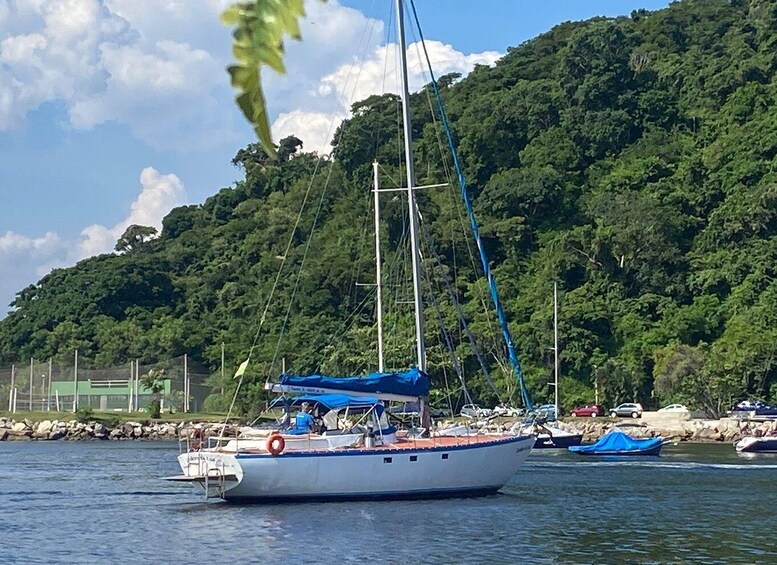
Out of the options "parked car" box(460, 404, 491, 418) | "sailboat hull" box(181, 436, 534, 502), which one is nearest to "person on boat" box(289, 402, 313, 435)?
"sailboat hull" box(181, 436, 534, 502)

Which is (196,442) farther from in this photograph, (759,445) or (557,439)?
(759,445)

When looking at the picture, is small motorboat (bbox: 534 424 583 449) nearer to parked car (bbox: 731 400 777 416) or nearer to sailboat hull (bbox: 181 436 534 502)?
parked car (bbox: 731 400 777 416)

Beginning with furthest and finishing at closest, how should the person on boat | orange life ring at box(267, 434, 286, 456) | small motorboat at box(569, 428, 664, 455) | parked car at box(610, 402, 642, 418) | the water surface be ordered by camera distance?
parked car at box(610, 402, 642, 418) → small motorboat at box(569, 428, 664, 455) → the person on boat → orange life ring at box(267, 434, 286, 456) → the water surface

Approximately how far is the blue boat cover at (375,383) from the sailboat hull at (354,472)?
1496mm

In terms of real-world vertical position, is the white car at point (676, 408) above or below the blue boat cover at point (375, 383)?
above

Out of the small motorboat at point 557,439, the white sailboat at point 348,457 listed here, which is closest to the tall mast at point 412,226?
the white sailboat at point 348,457

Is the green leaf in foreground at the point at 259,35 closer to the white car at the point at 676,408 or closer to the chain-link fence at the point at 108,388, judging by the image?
the white car at the point at 676,408

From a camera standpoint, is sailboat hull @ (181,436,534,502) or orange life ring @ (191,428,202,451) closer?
sailboat hull @ (181,436,534,502)

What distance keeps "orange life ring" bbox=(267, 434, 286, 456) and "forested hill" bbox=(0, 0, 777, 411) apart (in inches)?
1480

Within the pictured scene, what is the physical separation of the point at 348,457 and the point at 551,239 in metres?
70.9

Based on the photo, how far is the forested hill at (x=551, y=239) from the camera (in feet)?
279

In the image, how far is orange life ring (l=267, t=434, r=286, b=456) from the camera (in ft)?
98.0

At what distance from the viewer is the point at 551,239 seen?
99.8 metres

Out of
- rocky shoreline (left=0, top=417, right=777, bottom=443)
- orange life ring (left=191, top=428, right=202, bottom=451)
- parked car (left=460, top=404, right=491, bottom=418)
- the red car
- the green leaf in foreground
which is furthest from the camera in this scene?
the red car
